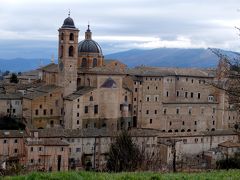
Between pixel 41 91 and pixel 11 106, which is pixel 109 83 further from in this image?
pixel 11 106

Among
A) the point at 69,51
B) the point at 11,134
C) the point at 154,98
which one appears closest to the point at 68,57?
the point at 69,51

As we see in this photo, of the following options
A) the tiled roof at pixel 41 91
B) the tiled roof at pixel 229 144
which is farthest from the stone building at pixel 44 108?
the tiled roof at pixel 229 144

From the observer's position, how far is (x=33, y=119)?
1629 inches

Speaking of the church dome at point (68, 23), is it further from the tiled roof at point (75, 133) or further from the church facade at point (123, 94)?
the tiled roof at point (75, 133)

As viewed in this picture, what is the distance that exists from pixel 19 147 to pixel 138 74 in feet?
54.1

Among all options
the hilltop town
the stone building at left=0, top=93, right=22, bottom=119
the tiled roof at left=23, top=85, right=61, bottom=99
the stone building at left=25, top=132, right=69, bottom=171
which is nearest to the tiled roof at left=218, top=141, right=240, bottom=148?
the hilltop town

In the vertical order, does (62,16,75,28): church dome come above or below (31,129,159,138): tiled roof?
above

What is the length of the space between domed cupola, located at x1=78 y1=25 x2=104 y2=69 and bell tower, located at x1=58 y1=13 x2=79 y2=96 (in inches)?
135

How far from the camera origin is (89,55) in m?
46.9

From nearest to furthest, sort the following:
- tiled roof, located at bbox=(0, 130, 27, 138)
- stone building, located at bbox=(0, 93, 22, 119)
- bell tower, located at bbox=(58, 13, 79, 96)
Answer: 1. tiled roof, located at bbox=(0, 130, 27, 138)
2. bell tower, located at bbox=(58, 13, 79, 96)
3. stone building, located at bbox=(0, 93, 22, 119)

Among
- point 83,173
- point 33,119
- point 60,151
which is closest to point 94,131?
point 60,151

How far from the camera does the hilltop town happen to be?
34.7 meters

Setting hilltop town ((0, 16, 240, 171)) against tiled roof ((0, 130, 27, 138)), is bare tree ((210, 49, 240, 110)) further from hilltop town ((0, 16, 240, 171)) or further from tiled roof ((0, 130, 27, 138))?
tiled roof ((0, 130, 27, 138))

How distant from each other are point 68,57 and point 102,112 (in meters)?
5.83
